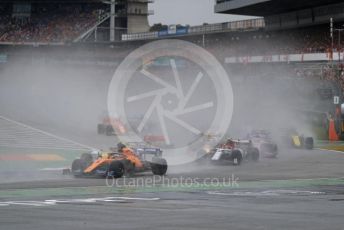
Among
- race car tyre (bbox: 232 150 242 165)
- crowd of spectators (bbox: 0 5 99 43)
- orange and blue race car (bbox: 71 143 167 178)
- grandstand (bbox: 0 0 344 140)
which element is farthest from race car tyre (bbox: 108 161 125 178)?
crowd of spectators (bbox: 0 5 99 43)

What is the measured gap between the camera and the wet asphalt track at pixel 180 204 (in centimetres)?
1068

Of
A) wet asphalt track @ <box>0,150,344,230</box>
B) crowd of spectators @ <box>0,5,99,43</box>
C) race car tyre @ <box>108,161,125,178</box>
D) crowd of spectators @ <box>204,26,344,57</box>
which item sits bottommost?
wet asphalt track @ <box>0,150,344,230</box>

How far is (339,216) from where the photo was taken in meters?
12.1

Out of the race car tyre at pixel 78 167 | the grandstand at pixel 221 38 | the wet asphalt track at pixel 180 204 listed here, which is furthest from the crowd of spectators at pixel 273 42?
the wet asphalt track at pixel 180 204

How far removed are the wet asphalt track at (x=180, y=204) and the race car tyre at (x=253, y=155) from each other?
445 centimetres

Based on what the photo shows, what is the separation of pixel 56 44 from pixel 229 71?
2650 centimetres

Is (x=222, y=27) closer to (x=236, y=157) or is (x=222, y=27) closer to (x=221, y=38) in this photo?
(x=221, y=38)

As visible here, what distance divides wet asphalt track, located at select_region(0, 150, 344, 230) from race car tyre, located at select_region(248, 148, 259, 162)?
4.45 m

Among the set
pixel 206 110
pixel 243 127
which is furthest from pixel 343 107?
pixel 206 110

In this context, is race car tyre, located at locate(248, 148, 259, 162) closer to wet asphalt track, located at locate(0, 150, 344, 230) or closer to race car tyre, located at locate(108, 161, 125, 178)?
wet asphalt track, located at locate(0, 150, 344, 230)

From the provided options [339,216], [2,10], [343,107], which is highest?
[2,10]

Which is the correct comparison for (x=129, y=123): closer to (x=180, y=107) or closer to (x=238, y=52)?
(x=180, y=107)

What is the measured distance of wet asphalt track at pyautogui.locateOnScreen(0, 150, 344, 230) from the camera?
1068 cm

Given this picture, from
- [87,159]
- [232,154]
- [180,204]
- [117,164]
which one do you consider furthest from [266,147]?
[180,204]
